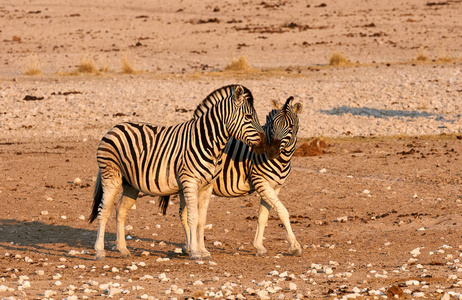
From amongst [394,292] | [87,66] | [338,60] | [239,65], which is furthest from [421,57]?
[394,292]

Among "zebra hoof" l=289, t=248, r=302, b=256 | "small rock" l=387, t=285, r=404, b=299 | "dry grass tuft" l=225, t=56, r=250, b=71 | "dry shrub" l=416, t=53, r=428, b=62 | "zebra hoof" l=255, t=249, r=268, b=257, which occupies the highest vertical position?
"dry shrub" l=416, t=53, r=428, b=62

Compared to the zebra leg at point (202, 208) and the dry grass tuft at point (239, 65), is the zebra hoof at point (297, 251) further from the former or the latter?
the dry grass tuft at point (239, 65)

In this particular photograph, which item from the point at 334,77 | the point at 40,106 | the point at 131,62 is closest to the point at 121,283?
the point at 40,106

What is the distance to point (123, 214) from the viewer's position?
29.9 feet

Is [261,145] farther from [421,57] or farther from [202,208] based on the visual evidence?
[421,57]

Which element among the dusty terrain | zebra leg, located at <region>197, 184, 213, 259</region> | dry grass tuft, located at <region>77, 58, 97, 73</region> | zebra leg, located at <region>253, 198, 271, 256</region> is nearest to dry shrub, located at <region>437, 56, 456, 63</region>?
the dusty terrain

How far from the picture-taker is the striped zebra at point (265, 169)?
8.73 meters

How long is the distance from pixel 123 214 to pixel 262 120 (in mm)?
8867

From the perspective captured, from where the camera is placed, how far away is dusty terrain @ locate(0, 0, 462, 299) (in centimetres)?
774

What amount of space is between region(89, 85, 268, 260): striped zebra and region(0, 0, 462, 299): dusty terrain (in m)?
0.60

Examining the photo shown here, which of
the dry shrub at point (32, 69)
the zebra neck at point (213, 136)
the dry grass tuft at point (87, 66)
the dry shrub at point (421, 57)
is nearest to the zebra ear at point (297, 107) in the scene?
the zebra neck at point (213, 136)

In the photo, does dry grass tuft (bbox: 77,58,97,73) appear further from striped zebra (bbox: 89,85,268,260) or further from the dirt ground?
striped zebra (bbox: 89,85,268,260)

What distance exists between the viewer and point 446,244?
898cm

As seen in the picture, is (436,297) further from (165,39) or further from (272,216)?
(165,39)
